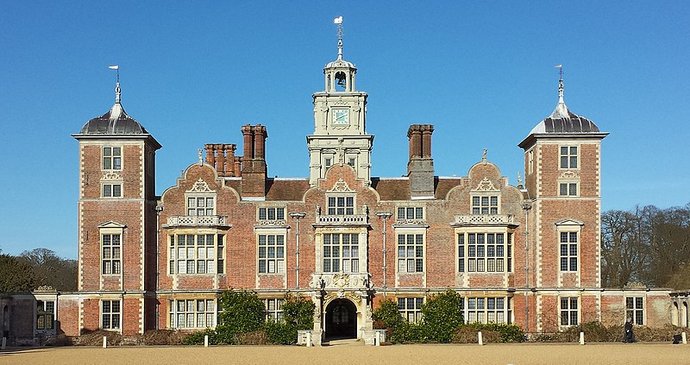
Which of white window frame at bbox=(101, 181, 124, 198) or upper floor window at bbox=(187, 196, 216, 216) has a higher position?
white window frame at bbox=(101, 181, 124, 198)

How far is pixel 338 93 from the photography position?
45.7 m

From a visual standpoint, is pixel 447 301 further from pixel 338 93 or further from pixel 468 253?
pixel 338 93

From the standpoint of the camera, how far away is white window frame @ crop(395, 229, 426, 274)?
42219 mm

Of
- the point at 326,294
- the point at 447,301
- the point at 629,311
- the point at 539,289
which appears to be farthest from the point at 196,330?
the point at 629,311

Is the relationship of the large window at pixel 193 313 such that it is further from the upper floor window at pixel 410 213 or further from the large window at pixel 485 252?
the large window at pixel 485 252

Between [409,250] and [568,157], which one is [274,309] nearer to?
[409,250]

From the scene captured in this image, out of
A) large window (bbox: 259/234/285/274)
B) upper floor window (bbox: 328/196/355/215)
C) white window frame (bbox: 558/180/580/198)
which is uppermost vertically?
white window frame (bbox: 558/180/580/198)

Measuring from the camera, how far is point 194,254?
4209 cm

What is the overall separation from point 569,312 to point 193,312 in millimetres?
15864

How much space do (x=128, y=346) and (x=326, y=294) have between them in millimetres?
8352

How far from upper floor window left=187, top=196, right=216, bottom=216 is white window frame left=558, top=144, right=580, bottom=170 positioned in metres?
15.0

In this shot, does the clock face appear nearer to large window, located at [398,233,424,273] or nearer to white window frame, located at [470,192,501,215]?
large window, located at [398,233,424,273]

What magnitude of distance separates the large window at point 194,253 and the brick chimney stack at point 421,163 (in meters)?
8.92

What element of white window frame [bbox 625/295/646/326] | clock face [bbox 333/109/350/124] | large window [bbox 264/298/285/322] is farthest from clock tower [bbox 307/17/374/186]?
white window frame [bbox 625/295/646/326]
